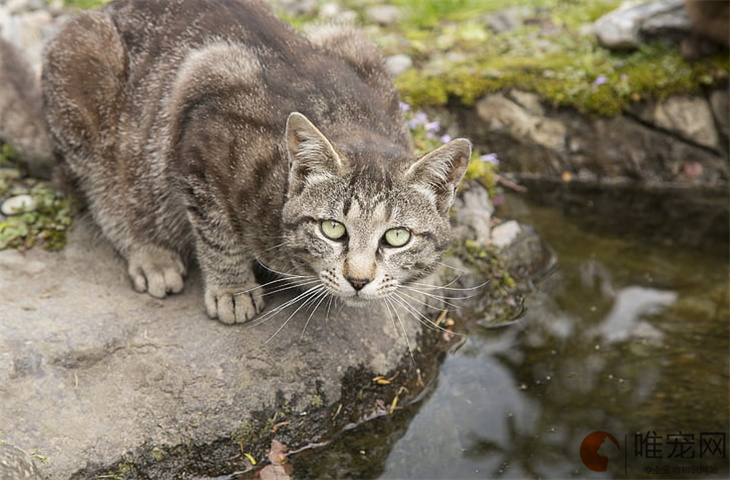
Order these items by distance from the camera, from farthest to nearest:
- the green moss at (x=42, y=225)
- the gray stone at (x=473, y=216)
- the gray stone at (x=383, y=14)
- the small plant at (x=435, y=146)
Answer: the gray stone at (x=383, y=14) → the small plant at (x=435, y=146) → the gray stone at (x=473, y=216) → the green moss at (x=42, y=225)

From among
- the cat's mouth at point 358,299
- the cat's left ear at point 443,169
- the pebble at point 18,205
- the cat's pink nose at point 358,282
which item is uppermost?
the cat's left ear at point 443,169

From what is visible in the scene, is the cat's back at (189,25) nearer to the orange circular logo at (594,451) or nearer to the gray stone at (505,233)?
the gray stone at (505,233)

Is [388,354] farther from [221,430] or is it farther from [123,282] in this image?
[123,282]

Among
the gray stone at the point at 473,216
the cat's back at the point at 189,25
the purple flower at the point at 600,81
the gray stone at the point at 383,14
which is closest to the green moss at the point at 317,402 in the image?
the gray stone at the point at 473,216

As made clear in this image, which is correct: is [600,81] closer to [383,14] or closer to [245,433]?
[383,14]

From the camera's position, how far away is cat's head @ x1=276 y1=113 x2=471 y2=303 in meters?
3.77

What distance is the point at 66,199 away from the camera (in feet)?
17.1

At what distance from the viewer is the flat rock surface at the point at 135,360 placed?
3869mm

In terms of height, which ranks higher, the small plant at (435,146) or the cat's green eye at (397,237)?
the cat's green eye at (397,237)

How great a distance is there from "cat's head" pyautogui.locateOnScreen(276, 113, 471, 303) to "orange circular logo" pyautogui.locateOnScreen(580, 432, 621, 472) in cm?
149

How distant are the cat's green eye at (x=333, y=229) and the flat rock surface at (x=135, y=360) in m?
0.80

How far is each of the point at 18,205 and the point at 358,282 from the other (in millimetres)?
2619

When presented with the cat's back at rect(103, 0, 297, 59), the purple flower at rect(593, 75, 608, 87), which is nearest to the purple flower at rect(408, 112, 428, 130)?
the cat's back at rect(103, 0, 297, 59)

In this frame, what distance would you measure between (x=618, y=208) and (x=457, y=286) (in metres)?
2.46
